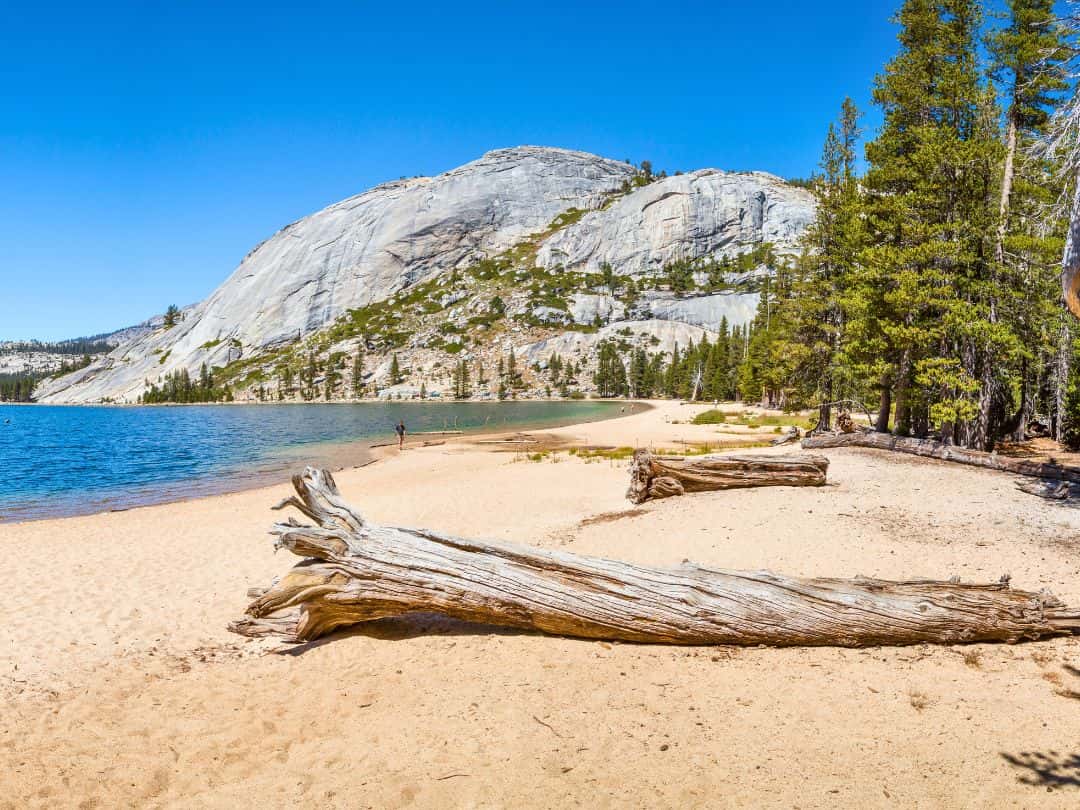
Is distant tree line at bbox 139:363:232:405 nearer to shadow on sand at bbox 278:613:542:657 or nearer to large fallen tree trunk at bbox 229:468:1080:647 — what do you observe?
shadow on sand at bbox 278:613:542:657

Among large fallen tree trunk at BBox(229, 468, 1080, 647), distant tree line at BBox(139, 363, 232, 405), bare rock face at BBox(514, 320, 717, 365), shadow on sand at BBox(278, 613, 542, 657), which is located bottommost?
shadow on sand at BBox(278, 613, 542, 657)

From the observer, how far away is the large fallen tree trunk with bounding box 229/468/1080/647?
6.85 metres

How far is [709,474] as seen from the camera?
1552 centimetres

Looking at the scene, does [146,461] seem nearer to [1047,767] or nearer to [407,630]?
[407,630]

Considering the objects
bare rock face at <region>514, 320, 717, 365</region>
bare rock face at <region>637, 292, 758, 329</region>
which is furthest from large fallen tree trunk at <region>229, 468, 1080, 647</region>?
bare rock face at <region>637, 292, 758, 329</region>

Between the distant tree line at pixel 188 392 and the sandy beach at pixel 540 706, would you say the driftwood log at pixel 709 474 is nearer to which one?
the sandy beach at pixel 540 706

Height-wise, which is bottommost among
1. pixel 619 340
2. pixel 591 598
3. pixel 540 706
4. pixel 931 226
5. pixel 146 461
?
pixel 146 461

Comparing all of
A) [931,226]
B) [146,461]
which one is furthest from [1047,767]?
[146,461]

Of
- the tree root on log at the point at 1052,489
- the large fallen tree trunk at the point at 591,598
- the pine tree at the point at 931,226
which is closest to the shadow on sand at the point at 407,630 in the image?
the large fallen tree trunk at the point at 591,598

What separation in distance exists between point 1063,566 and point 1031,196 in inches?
613

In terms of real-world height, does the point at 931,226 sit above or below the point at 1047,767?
above

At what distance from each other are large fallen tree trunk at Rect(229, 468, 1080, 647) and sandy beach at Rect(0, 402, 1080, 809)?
26 cm

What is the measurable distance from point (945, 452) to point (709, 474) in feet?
27.1

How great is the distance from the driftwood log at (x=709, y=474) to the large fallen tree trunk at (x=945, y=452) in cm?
530
